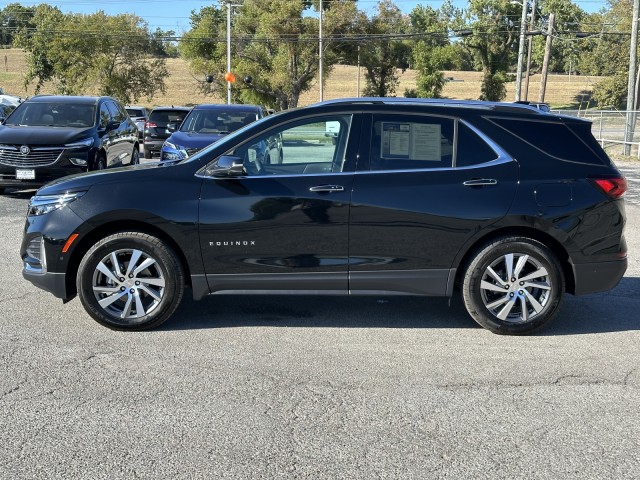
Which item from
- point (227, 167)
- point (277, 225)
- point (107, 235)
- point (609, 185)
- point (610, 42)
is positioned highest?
point (610, 42)

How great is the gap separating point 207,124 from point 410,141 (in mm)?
9189

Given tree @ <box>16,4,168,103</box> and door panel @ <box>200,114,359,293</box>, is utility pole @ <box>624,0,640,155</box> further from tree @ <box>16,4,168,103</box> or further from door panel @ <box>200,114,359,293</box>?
tree @ <box>16,4,168,103</box>

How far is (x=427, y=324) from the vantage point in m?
6.14

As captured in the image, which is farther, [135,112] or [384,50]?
[384,50]

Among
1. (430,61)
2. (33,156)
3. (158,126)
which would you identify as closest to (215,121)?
(33,156)

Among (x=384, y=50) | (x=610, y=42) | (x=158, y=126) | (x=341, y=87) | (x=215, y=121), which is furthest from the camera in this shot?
(x=341, y=87)

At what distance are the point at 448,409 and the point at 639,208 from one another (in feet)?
33.6

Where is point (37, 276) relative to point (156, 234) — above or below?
below

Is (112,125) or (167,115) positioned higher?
(167,115)

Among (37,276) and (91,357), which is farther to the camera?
(37,276)

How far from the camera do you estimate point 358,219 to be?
18.4ft

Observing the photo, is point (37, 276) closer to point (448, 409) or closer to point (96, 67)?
point (448, 409)

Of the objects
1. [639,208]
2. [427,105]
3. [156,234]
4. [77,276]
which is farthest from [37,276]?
[639,208]

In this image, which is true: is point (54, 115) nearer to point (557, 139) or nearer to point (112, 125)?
point (112, 125)
